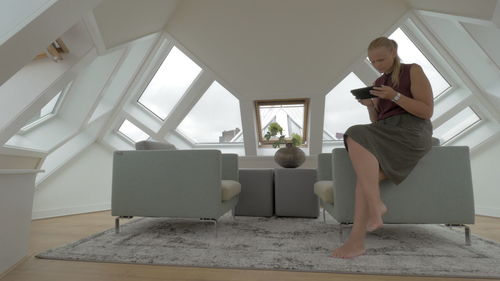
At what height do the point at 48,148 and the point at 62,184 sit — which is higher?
the point at 48,148

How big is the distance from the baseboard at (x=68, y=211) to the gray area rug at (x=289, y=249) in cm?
140

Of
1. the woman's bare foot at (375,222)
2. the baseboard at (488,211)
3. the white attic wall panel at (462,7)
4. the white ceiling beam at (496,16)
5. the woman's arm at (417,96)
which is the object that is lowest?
the baseboard at (488,211)

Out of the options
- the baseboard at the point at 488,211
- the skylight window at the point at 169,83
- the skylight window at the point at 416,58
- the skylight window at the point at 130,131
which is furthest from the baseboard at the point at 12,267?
the baseboard at the point at 488,211

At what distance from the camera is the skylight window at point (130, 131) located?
15.4 ft

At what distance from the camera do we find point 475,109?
12.4 feet

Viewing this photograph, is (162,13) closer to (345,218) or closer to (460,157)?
(345,218)

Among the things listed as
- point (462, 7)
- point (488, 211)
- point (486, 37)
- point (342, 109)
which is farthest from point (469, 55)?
point (488, 211)

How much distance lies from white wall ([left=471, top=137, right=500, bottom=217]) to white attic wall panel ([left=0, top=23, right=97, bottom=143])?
4.71 meters

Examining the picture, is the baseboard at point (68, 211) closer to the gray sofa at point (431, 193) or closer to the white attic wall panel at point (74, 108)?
the white attic wall panel at point (74, 108)

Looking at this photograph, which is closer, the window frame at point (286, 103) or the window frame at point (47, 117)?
the window frame at point (47, 117)

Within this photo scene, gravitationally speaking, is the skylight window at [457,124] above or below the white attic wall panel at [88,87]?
below

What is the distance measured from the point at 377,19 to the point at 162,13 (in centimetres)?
243

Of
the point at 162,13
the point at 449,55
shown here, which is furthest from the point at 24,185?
the point at 449,55

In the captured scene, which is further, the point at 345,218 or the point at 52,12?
the point at 345,218
